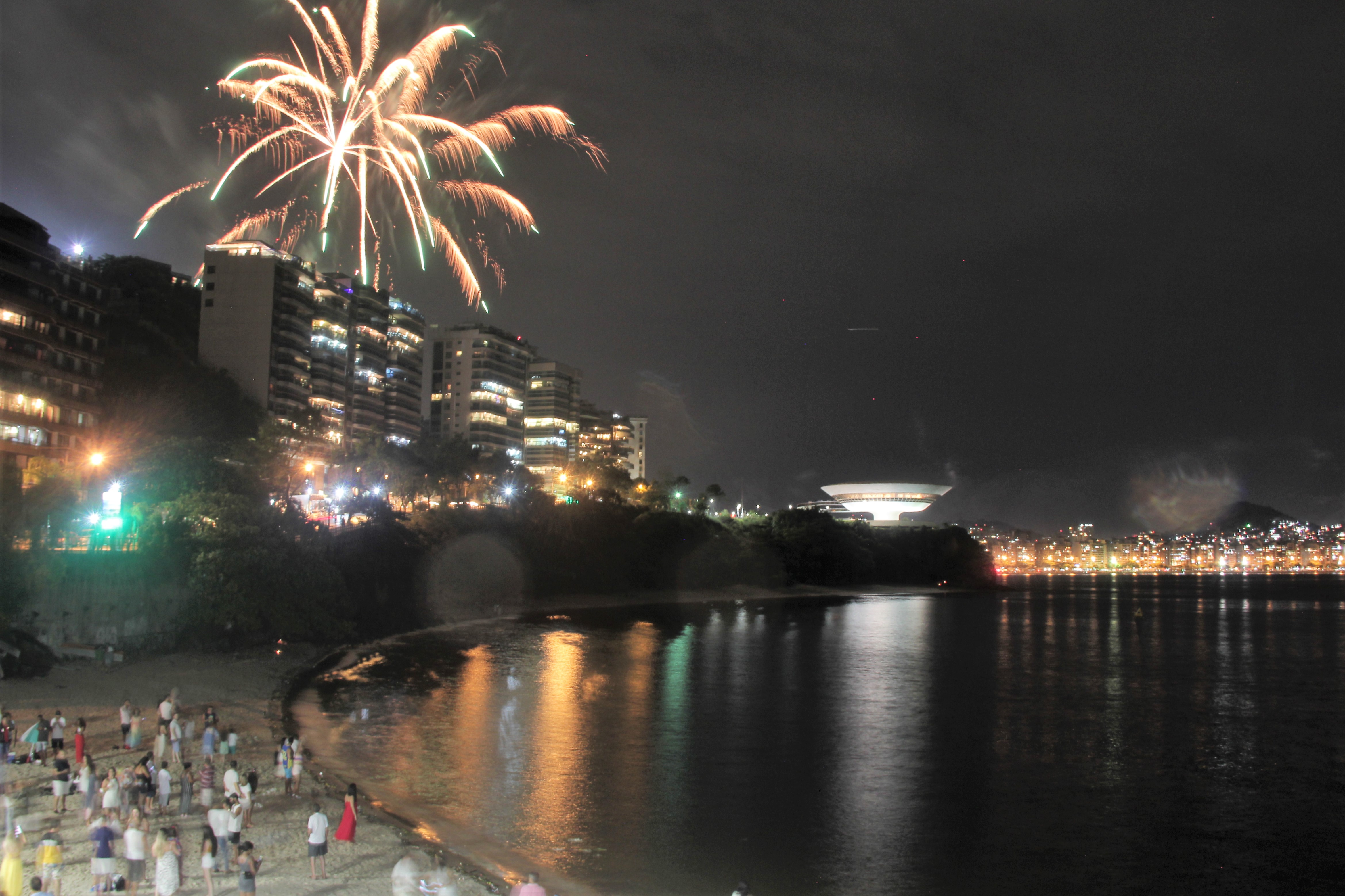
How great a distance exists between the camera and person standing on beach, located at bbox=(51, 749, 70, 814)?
16.3 metres

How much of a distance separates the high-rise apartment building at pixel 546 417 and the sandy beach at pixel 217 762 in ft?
364

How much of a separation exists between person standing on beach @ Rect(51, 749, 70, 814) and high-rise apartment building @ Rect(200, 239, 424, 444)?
201 feet

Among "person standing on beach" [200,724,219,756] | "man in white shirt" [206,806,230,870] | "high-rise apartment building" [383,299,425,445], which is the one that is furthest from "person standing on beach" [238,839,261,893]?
"high-rise apartment building" [383,299,425,445]

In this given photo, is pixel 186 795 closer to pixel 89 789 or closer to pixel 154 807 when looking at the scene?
pixel 154 807

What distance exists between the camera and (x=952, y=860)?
1750 centimetres

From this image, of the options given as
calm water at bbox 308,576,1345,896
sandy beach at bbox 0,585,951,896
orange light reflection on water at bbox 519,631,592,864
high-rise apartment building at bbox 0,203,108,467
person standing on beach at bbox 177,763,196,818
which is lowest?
calm water at bbox 308,576,1345,896

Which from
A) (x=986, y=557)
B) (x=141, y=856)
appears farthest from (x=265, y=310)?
(x=986, y=557)

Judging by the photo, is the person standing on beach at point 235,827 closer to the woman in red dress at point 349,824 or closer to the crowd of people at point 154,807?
the crowd of people at point 154,807

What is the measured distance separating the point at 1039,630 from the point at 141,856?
6347 centimetres

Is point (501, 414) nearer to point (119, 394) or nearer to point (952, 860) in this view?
point (119, 394)

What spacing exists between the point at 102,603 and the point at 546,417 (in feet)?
379

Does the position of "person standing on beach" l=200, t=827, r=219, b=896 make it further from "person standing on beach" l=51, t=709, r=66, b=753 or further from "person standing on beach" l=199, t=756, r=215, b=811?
"person standing on beach" l=51, t=709, r=66, b=753

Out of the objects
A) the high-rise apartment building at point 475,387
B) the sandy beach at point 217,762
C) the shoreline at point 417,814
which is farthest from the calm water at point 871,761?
the high-rise apartment building at point 475,387

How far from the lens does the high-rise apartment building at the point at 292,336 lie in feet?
290
